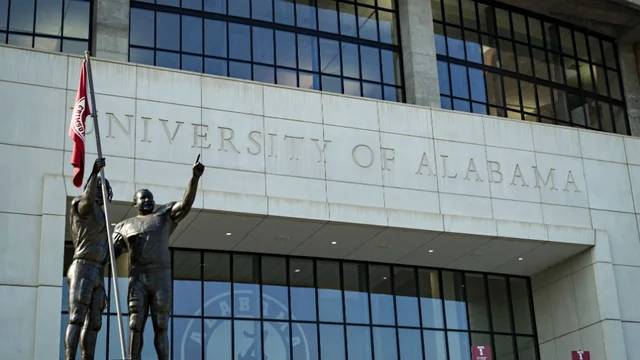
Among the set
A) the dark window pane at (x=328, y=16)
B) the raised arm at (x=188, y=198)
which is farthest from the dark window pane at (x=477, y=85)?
the raised arm at (x=188, y=198)

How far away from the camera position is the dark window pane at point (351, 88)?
3497 centimetres

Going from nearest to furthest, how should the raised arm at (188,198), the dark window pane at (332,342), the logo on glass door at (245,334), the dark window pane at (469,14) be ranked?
1. the raised arm at (188,198)
2. the logo on glass door at (245,334)
3. the dark window pane at (332,342)
4. the dark window pane at (469,14)

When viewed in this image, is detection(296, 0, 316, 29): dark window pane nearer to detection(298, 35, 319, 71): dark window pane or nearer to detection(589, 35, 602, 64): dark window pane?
Answer: detection(298, 35, 319, 71): dark window pane

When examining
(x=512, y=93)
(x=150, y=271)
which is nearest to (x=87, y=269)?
(x=150, y=271)

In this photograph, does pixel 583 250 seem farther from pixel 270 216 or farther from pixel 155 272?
pixel 155 272

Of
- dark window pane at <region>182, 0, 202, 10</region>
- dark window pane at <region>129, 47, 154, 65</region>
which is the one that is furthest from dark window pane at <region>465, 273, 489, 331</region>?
dark window pane at <region>129, 47, 154, 65</region>

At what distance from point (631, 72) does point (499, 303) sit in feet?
35.7

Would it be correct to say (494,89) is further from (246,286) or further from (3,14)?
(3,14)

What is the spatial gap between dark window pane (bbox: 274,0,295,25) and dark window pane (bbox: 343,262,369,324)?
7986mm

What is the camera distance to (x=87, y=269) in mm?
17141

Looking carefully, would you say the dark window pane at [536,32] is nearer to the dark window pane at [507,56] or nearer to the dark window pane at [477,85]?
the dark window pane at [507,56]

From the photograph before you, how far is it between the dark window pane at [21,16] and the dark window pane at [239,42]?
6009 mm

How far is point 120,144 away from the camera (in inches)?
1123

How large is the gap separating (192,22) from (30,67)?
6598mm
